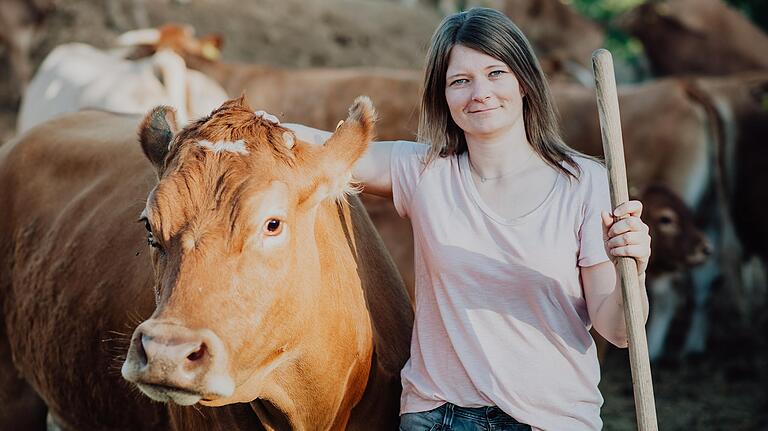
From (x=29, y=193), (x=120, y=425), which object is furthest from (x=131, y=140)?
(x=120, y=425)

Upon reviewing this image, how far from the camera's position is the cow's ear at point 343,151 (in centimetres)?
288

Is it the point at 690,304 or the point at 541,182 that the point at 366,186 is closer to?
the point at 541,182

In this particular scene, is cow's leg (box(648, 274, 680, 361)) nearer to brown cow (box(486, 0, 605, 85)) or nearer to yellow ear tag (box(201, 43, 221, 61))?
yellow ear tag (box(201, 43, 221, 61))

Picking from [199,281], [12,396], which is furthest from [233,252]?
[12,396]

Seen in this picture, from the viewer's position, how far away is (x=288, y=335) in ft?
9.02

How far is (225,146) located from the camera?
2711 mm

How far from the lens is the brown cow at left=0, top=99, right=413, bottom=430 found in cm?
251

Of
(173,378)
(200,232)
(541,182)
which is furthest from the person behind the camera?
(541,182)

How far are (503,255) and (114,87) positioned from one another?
6.19 meters

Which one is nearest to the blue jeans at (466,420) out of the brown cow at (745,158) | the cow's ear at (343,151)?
the cow's ear at (343,151)

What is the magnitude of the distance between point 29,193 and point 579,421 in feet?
8.85

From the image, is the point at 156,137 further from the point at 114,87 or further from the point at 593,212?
the point at 114,87

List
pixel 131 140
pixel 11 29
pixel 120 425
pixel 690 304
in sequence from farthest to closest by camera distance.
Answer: pixel 11 29 < pixel 690 304 < pixel 131 140 < pixel 120 425

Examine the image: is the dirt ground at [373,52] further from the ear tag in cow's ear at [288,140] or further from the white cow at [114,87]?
the ear tag in cow's ear at [288,140]
